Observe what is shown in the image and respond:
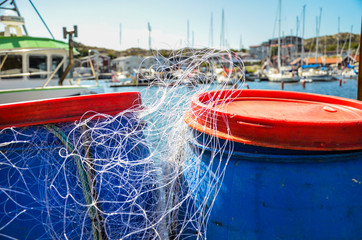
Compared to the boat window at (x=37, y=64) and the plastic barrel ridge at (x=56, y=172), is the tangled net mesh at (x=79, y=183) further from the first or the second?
the boat window at (x=37, y=64)

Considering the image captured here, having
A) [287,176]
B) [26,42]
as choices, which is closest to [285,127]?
[287,176]

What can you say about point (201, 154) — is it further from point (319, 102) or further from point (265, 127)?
point (319, 102)

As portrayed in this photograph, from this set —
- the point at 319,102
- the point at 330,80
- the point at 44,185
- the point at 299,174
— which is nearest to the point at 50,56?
the point at 44,185

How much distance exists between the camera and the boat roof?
25.4ft

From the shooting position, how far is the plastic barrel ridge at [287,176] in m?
1.73

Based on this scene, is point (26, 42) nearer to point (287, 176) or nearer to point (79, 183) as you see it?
point (79, 183)

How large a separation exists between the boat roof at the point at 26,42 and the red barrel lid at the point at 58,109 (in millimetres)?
6649

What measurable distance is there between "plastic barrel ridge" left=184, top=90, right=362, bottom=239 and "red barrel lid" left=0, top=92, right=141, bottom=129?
0.90 m

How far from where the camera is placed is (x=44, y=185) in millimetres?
2262

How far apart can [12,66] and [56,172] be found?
7569mm

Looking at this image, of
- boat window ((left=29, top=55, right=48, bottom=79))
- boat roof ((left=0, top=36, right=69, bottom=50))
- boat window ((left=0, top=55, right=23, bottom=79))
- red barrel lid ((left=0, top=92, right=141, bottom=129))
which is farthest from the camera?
boat window ((left=29, top=55, right=48, bottom=79))

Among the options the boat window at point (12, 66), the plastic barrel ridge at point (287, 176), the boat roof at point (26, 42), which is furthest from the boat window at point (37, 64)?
the plastic barrel ridge at point (287, 176)

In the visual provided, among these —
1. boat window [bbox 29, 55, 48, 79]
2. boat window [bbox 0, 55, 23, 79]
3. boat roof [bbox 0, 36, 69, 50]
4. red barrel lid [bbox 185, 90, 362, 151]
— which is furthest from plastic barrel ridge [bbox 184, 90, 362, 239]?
boat window [bbox 29, 55, 48, 79]

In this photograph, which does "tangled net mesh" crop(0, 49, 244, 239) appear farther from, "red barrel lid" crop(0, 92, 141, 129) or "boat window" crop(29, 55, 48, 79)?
"boat window" crop(29, 55, 48, 79)
